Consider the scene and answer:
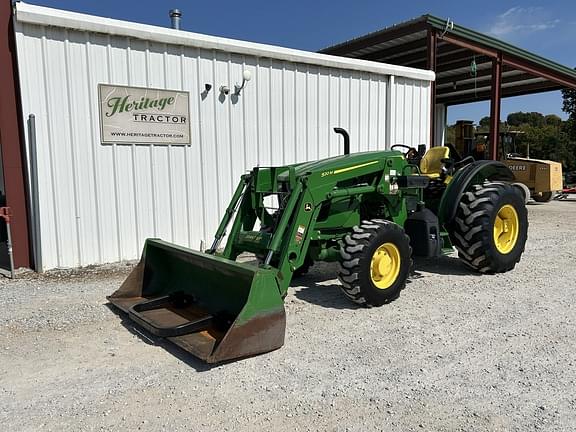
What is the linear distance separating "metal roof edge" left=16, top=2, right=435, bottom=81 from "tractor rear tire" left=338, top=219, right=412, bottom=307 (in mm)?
4194

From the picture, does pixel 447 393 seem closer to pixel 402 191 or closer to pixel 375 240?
pixel 375 240

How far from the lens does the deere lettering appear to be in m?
6.61

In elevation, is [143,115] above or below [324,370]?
above

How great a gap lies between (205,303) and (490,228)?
11.3 ft

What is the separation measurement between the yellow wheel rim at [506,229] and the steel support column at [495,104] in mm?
8408

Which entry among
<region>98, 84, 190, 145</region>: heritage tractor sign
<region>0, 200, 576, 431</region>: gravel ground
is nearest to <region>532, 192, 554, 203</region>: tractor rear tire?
<region>0, 200, 576, 431</region>: gravel ground

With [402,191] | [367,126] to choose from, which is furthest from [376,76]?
[402,191]

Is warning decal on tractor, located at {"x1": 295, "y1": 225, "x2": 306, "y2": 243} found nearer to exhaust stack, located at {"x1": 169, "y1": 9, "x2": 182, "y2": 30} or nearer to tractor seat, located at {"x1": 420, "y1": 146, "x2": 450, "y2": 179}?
tractor seat, located at {"x1": 420, "y1": 146, "x2": 450, "y2": 179}

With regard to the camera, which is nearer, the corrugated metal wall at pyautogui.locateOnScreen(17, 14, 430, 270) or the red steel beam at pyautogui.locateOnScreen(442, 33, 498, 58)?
the corrugated metal wall at pyautogui.locateOnScreen(17, 14, 430, 270)

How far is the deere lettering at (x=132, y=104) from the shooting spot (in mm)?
6605

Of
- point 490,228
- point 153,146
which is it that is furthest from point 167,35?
point 490,228

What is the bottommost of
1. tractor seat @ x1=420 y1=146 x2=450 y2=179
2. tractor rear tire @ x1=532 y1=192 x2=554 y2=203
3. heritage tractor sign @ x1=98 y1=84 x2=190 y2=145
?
tractor rear tire @ x1=532 y1=192 x2=554 y2=203

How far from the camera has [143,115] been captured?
22.5 ft

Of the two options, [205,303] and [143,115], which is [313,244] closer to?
[205,303]
